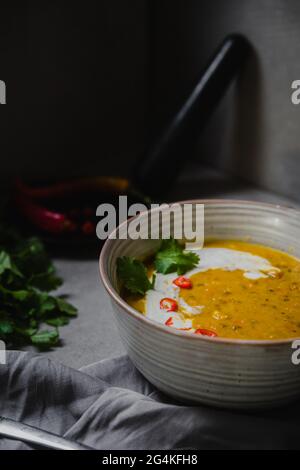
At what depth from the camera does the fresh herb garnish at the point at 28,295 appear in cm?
140

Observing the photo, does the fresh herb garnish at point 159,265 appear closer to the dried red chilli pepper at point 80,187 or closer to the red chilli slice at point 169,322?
the red chilli slice at point 169,322

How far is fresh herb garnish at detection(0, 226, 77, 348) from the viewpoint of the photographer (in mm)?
1401

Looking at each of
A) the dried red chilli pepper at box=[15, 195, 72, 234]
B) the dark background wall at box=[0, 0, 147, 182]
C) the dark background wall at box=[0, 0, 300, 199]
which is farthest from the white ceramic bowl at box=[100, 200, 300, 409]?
the dark background wall at box=[0, 0, 147, 182]

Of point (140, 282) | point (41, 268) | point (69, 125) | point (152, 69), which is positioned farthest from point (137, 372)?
point (152, 69)

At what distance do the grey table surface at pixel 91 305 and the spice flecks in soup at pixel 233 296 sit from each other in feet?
0.62

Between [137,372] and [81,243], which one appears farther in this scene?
[81,243]

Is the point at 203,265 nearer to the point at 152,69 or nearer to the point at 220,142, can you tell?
the point at 220,142

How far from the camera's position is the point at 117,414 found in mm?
1105

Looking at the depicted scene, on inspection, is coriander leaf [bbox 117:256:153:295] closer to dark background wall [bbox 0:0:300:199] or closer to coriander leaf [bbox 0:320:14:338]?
coriander leaf [bbox 0:320:14:338]

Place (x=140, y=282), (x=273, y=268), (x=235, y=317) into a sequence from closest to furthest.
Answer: (x=235, y=317)
(x=140, y=282)
(x=273, y=268)

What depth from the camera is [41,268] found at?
1.70 metres

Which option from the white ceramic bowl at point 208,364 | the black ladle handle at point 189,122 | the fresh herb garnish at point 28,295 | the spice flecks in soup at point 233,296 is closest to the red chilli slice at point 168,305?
the spice flecks in soup at point 233,296

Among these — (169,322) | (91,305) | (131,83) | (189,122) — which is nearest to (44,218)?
(91,305)

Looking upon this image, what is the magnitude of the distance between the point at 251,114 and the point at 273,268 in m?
0.93
